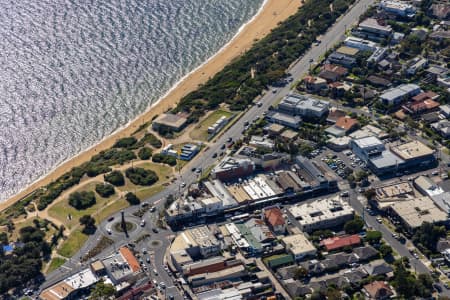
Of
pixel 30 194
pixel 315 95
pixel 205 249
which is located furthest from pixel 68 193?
pixel 315 95

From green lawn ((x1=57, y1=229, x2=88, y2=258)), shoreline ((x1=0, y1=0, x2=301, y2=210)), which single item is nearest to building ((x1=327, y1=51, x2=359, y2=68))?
shoreline ((x1=0, y1=0, x2=301, y2=210))

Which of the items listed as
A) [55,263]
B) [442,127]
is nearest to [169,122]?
[55,263]

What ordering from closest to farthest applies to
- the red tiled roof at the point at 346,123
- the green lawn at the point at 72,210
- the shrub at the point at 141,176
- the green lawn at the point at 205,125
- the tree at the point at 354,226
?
the tree at the point at 354,226, the green lawn at the point at 72,210, the shrub at the point at 141,176, the red tiled roof at the point at 346,123, the green lawn at the point at 205,125

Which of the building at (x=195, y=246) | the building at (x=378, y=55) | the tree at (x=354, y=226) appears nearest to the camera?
the building at (x=195, y=246)

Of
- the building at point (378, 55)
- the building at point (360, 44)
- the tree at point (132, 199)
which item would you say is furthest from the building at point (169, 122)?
the building at point (360, 44)

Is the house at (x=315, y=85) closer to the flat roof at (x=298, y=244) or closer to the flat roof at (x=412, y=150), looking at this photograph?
the flat roof at (x=412, y=150)

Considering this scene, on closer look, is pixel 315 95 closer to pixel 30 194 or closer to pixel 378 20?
pixel 378 20

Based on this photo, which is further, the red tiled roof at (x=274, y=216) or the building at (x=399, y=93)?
the building at (x=399, y=93)
